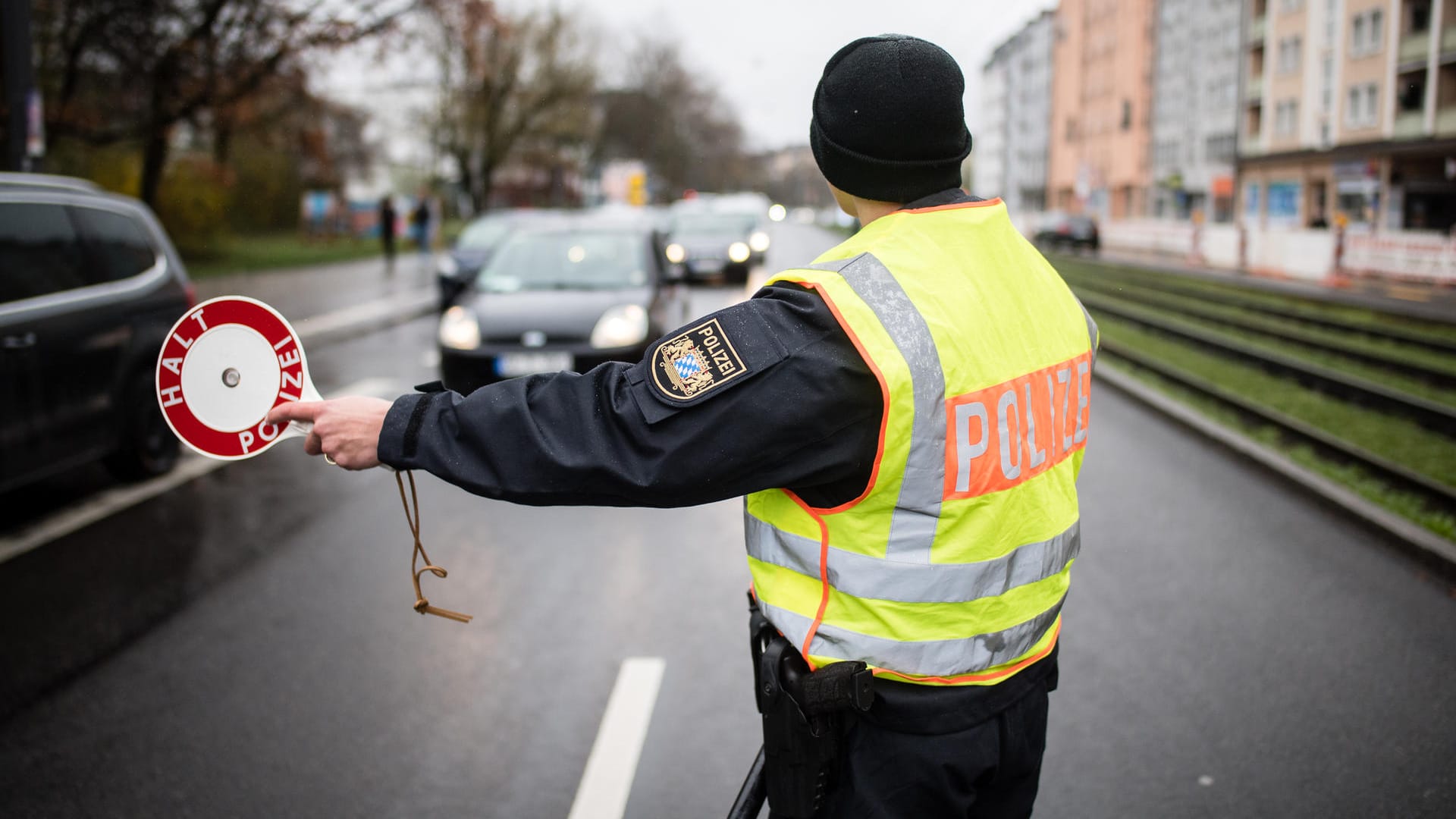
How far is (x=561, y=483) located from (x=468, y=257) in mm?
18682

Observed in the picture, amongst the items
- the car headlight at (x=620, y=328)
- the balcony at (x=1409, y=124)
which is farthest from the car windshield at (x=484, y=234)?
the balcony at (x=1409, y=124)

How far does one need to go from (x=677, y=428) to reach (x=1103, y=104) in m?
83.3

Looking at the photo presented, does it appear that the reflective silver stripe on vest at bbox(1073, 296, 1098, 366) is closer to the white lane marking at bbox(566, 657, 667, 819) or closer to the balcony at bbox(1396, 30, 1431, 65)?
the white lane marking at bbox(566, 657, 667, 819)

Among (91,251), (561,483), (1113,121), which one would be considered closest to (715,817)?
(561,483)

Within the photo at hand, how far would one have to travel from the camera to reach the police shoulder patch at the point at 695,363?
170 cm

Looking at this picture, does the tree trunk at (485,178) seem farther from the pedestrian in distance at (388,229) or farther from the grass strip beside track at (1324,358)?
the grass strip beside track at (1324,358)

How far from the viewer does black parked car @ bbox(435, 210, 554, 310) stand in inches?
726

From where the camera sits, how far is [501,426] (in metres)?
1.75

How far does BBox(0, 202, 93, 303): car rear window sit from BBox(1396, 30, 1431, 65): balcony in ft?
152

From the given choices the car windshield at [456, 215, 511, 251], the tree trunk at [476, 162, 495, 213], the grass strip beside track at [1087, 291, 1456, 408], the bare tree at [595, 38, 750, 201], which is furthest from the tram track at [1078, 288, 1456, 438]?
the bare tree at [595, 38, 750, 201]

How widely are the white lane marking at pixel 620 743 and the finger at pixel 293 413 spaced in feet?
6.66

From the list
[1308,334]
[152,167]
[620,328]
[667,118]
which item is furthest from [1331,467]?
[667,118]

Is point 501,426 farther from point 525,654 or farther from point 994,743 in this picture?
point 525,654

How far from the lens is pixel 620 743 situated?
13.1ft
